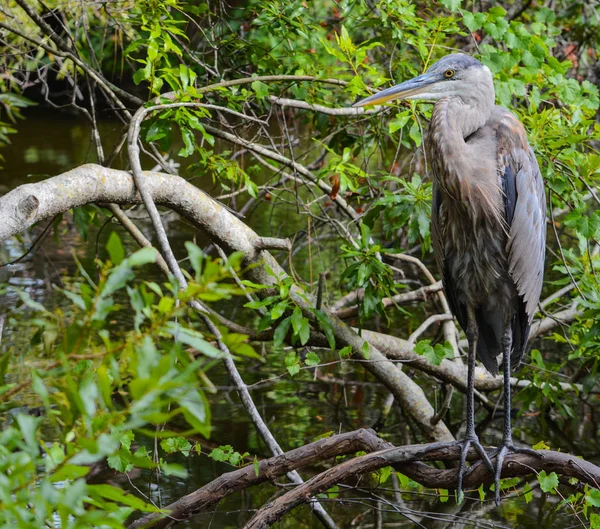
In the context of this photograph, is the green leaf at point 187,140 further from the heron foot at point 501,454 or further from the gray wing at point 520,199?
the heron foot at point 501,454

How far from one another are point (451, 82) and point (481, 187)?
1.55ft

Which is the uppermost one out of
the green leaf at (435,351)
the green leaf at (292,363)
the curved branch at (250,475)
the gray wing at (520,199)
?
the gray wing at (520,199)

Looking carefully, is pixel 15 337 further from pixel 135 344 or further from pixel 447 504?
pixel 135 344

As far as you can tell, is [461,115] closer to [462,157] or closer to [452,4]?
[462,157]

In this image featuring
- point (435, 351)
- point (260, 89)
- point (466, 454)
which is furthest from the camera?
point (260, 89)

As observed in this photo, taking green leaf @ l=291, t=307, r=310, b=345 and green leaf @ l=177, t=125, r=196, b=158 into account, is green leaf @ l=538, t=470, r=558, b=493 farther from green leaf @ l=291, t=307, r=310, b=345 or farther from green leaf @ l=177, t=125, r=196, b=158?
green leaf @ l=177, t=125, r=196, b=158

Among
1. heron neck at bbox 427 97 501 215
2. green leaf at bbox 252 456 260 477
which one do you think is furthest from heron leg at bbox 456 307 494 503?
green leaf at bbox 252 456 260 477

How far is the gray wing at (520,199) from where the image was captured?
342 centimetres

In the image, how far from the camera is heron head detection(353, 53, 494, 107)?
11.3 ft

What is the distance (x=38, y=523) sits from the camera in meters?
1.21

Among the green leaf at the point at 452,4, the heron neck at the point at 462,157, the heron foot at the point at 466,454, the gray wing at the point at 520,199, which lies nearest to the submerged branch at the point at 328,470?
the heron foot at the point at 466,454

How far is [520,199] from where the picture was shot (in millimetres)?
3426

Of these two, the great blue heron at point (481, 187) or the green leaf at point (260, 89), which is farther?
the green leaf at point (260, 89)

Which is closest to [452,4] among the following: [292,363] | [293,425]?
[292,363]
